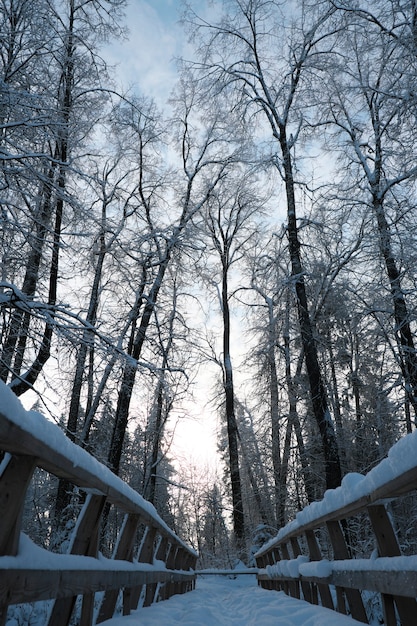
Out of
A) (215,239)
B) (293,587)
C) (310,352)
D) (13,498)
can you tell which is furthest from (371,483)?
(215,239)

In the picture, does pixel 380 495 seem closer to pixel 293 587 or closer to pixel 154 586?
pixel 154 586

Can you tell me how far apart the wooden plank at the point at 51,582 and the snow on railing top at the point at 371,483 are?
→ 143cm

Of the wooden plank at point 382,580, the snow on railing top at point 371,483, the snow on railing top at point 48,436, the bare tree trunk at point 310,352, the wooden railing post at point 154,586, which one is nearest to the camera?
the snow on railing top at point 48,436

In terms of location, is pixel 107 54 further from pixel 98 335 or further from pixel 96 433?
pixel 96 433

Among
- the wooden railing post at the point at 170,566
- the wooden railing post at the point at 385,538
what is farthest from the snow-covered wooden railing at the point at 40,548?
the wooden railing post at the point at 170,566

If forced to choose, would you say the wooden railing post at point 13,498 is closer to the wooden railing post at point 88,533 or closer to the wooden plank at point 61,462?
the wooden plank at point 61,462

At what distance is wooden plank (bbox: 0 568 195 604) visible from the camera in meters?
1.52

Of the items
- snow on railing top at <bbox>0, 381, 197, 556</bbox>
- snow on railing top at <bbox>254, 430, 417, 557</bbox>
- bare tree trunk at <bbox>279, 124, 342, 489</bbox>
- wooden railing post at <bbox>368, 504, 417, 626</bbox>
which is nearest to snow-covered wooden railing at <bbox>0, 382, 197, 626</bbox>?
snow on railing top at <bbox>0, 381, 197, 556</bbox>

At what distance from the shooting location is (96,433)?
85.9 feet

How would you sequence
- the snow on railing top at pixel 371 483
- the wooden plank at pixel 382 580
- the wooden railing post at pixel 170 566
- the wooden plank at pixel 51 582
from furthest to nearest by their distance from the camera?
the wooden railing post at pixel 170 566 < the wooden plank at pixel 382 580 < the snow on railing top at pixel 371 483 < the wooden plank at pixel 51 582

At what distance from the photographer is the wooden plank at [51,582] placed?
4.98 ft

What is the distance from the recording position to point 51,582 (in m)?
1.83

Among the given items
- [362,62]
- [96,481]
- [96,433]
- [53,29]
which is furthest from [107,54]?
[96,433]

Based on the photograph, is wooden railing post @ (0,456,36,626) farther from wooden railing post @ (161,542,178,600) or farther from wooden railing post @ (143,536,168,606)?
wooden railing post @ (161,542,178,600)
